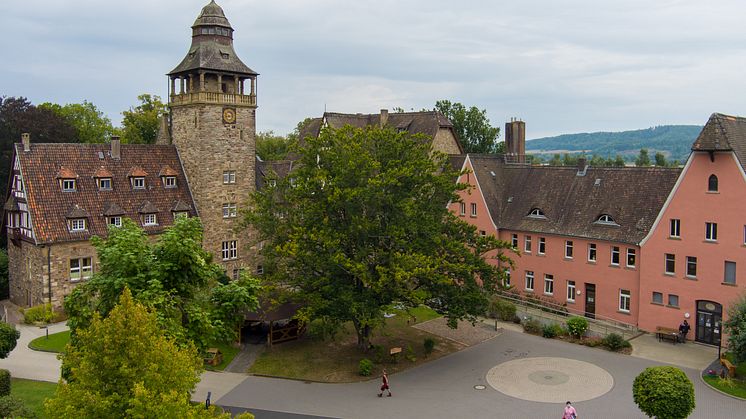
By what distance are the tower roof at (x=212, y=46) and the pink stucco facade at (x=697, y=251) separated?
1226 inches

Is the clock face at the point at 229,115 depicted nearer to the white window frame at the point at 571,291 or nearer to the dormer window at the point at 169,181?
the dormer window at the point at 169,181

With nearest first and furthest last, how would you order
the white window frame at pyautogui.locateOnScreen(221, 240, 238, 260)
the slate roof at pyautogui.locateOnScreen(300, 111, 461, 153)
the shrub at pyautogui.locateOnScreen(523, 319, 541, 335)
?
the shrub at pyautogui.locateOnScreen(523, 319, 541, 335) < the white window frame at pyautogui.locateOnScreen(221, 240, 238, 260) < the slate roof at pyautogui.locateOnScreen(300, 111, 461, 153)

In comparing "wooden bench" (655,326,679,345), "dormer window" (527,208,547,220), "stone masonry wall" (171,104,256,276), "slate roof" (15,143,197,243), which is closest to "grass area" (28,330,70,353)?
"slate roof" (15,143,197,243)

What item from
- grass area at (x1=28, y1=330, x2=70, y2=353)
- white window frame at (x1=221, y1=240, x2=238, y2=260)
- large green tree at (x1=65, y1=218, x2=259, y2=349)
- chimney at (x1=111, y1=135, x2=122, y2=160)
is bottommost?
grass area at (x1=28, y1=330, x2=70, y2=353)

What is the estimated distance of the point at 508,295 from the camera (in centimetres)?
4741

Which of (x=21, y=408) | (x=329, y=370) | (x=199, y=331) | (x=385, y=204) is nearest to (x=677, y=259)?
(x=385, y=204)

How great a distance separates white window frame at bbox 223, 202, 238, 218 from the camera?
4919 centimetres

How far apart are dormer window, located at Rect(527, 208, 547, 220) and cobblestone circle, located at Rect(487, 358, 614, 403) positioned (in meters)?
14.5

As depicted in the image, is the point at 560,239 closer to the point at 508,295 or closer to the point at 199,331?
the point at 508,295

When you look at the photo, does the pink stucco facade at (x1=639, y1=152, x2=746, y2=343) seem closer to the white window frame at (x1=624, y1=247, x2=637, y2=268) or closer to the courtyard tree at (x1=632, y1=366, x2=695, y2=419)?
the white window frame at (x1=624, y1=247, x2=637, y2=268)

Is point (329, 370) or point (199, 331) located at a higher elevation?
point (199, 331)

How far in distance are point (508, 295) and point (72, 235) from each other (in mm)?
30473

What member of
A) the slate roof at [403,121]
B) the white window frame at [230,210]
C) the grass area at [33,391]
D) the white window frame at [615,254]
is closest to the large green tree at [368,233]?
the grass area at [33,391]

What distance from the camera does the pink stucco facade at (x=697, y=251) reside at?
35.6 m
